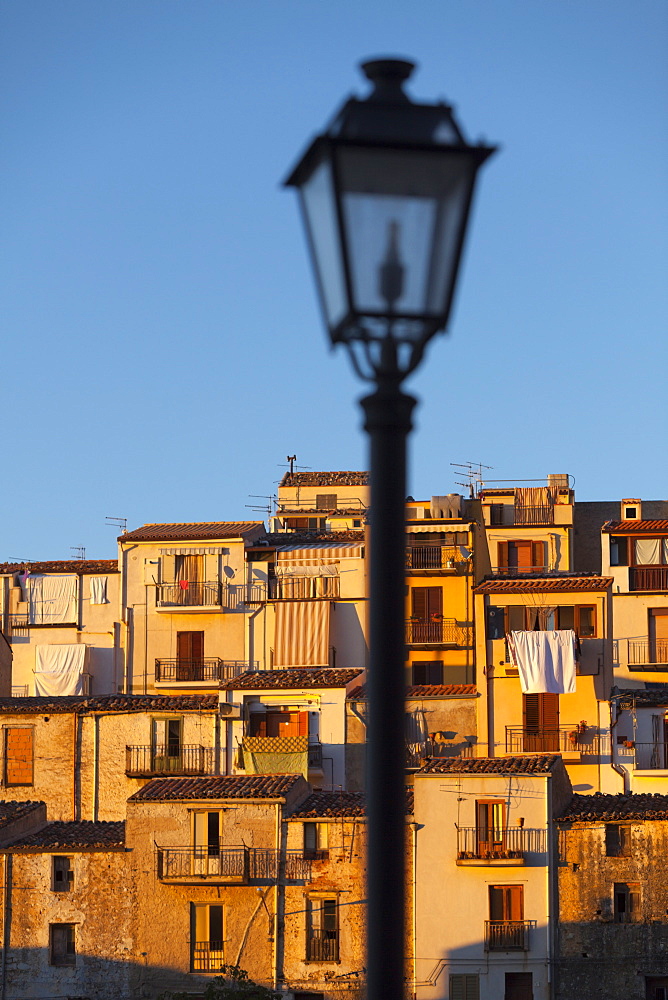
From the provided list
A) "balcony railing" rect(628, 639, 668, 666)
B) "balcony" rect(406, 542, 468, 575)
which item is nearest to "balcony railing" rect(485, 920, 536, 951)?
"balcony railing" rect(628, 639, 668, 666)

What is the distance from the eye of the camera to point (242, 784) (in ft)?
155

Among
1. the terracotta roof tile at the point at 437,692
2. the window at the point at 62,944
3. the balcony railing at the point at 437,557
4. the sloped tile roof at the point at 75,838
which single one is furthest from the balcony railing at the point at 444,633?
the window at the point at 62,944

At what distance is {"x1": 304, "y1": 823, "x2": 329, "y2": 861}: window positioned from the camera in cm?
Answer: 4584

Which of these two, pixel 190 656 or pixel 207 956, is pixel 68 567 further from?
pixel 207 956

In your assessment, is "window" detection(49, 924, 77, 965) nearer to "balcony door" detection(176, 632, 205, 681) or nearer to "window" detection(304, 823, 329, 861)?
"window" detection(304, 823, 329, 861)

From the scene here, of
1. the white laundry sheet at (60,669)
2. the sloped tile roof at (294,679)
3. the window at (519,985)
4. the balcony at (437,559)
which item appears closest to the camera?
the window at (519,985)

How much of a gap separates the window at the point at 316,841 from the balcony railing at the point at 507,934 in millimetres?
4918

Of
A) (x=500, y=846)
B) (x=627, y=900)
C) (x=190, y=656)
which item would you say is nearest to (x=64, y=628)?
(x=190, y=656)

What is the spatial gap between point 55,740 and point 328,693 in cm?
923

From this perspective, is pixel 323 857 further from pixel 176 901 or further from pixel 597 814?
pixel 597 814

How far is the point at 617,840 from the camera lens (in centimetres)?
4522

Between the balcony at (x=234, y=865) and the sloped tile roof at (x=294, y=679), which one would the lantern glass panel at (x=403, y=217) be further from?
the sloped tile roof at (x=294, y=679)

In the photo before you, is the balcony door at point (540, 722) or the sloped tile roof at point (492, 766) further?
the balcony door at point (540, 722)

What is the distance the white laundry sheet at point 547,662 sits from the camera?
5431cm
